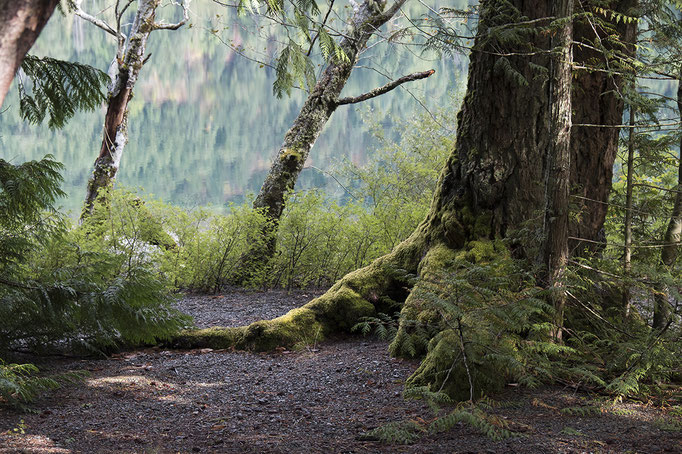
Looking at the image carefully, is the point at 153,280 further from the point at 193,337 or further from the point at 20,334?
the point at 193,337

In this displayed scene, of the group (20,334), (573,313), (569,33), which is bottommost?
(20,334)

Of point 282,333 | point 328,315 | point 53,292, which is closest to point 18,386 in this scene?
point 53,292

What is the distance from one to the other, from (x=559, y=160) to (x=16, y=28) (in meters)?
3.07

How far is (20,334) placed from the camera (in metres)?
3.78

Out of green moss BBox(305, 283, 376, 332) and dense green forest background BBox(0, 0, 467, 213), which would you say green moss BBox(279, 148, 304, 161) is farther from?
dense green forest background BBox(0, 0, 467, 213)

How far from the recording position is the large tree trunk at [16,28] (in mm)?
1658

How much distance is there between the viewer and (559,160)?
359 cm

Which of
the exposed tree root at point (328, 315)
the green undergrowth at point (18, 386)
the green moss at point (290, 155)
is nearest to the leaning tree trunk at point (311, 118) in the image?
the green moss at point (290, 155)

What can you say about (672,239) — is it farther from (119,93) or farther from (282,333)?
(119,93)

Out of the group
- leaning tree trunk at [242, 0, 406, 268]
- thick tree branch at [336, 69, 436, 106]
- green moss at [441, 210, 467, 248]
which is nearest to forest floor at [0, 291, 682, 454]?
green moss at [441, 210, 467, 248]

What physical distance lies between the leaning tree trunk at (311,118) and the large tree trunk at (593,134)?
14.7ft

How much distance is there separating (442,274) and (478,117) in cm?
168

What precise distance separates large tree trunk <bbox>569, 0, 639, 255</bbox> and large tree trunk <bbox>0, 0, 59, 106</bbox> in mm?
4007

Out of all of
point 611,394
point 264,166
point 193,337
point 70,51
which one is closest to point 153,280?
point 193,337
